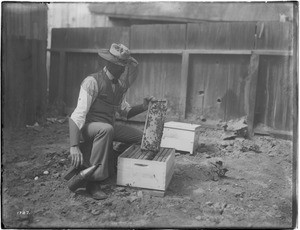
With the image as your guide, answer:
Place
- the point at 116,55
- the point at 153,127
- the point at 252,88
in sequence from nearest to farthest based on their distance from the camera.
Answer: the point at 116,55, the point at 153,127, the point at 252,88

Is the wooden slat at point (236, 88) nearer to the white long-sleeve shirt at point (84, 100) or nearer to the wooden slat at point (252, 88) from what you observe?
the wooden slat at point (252, 88)

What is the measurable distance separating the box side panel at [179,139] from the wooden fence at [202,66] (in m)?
1.43

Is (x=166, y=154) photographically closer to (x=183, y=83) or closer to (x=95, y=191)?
(x=95, y=191)

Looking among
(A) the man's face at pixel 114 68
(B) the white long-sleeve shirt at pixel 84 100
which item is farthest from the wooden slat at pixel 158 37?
(B) the white long-sleeve shirt at pixel 84 100

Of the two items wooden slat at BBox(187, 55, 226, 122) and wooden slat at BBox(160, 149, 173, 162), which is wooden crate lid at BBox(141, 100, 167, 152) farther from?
wooden slat at BBox(187, 55, 226, 122)

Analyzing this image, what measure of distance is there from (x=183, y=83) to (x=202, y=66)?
20.9 inches

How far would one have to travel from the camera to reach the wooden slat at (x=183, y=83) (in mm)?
7010

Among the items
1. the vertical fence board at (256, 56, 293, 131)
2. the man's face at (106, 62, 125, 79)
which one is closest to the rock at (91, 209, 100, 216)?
the man's face at (106, 62, 125, 79)

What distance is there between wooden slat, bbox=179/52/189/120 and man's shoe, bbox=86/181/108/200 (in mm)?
3443

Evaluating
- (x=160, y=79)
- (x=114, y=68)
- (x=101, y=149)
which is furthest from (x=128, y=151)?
(x=160, y=79)

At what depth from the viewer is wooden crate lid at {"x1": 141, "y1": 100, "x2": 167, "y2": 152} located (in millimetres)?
4340

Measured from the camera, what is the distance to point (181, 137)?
571 cm

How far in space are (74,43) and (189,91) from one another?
3.03 meters

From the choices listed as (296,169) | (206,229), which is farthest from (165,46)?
(206,229)
